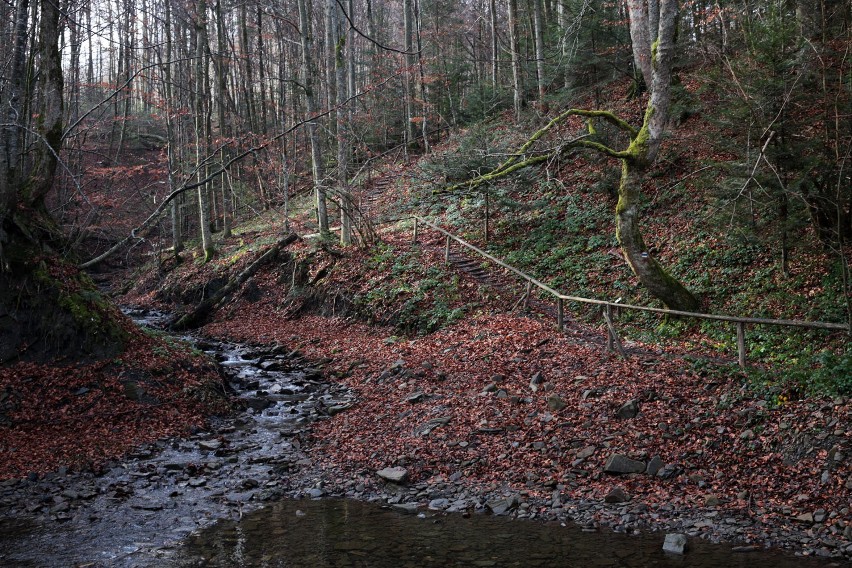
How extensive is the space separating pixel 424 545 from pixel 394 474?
1.96 metres

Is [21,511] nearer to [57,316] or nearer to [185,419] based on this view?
[185,419]

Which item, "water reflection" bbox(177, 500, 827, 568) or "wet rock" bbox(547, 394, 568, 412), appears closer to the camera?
"water reflection" bbox(177, 500, 827, 568)

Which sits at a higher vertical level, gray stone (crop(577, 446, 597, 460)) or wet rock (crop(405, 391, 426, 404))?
wet rock (crop(405, 391, 426, 404))

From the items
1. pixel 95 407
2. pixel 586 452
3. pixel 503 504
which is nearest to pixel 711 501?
pixel 586 452

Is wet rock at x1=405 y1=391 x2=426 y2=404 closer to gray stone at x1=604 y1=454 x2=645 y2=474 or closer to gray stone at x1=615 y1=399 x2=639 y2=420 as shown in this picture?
gray stone at x1=615 y1=399 x2=639 y2=420

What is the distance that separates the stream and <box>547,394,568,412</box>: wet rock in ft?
9.47

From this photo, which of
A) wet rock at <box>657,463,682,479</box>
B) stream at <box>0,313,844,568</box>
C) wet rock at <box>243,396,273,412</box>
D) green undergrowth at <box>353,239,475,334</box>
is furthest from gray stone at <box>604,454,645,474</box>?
green undergrowth at <box>353,239,475,334</box>

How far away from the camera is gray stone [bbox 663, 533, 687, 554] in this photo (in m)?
6.15

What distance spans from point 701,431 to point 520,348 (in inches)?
178

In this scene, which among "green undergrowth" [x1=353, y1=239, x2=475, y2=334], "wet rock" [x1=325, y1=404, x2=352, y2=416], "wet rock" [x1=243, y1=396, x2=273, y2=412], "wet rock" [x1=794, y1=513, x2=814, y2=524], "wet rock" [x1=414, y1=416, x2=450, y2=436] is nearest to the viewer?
"wet rock" [x1=794, y1=513, x2=814, y2=524]

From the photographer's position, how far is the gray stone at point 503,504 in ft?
24.2

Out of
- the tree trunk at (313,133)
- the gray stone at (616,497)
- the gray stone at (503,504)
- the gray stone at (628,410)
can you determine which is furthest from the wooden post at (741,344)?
the tree trunk at (313,133)

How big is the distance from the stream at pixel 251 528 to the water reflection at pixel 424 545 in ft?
0.04

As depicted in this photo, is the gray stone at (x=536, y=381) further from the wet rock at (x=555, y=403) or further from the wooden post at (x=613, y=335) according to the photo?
the wooden post at (x=613, y=335)
